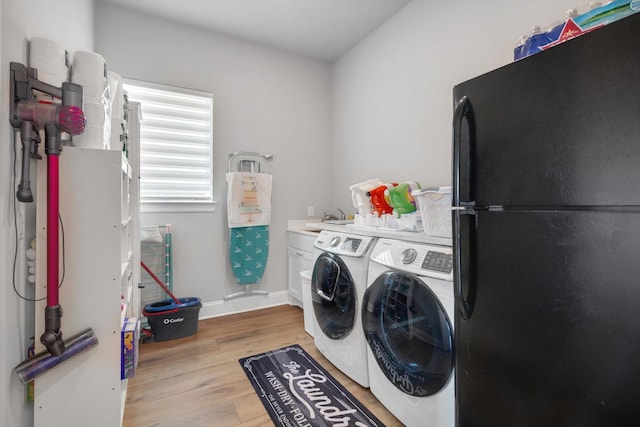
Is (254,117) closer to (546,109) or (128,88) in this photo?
(128,88)

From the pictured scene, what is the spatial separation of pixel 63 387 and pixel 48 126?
3.39ft

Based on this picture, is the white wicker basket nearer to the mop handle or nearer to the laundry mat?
the laundry mat

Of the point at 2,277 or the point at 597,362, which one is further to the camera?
the point at 2,277

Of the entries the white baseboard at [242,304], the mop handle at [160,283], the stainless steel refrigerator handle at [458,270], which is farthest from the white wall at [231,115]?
the stainless steel refrigerator handle at [458,270]

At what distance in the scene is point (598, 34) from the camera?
0.60 meters

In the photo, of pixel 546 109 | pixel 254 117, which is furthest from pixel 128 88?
pixel 546 109

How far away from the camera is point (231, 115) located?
284 centimetres

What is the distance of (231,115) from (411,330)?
2.58 metres

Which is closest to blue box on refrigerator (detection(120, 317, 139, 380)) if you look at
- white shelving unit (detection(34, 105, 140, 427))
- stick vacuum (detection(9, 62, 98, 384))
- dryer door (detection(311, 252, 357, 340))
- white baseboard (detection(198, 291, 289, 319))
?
white shelving unit (detection(34, 105, 140, 427))

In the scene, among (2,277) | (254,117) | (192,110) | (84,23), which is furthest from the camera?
(254,117)

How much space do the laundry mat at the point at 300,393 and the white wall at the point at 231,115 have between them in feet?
3.64

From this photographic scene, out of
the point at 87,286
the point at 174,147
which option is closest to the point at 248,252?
the point at 174,147

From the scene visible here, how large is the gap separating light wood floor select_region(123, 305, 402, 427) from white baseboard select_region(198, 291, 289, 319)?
0.13 metres

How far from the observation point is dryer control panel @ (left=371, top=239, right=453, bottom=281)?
1157 millimetres
